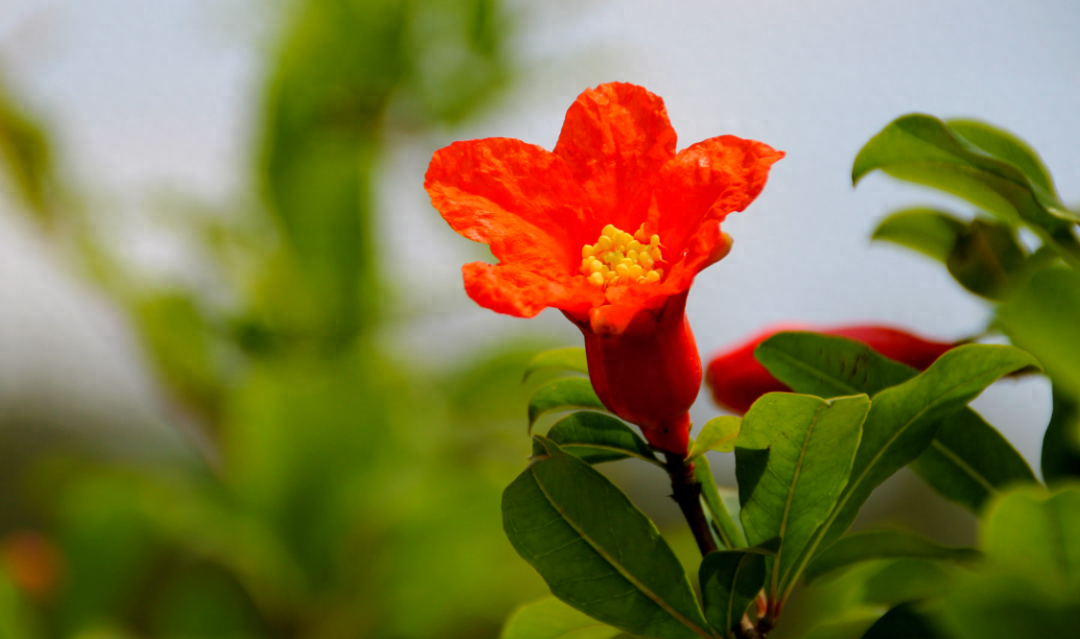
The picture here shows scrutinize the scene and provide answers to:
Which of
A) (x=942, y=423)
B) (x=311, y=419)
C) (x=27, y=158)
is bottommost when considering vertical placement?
(x=942, y=423)

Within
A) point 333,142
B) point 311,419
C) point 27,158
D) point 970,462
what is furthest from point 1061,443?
point 27,158

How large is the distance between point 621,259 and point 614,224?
3 cm

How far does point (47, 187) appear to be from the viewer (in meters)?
1.65

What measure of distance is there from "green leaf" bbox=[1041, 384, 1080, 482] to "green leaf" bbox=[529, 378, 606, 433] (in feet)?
0.75

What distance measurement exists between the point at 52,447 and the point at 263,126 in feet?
4.47

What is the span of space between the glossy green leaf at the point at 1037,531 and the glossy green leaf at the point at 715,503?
0.13 m

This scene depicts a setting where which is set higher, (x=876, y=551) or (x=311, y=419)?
(x=311, y=419)

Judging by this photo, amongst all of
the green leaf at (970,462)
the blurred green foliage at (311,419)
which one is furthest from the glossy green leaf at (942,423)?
the blurred green foliage at (311,419)

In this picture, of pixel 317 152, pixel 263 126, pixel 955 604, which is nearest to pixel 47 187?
pixel 263 126

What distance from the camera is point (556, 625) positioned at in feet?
1.30

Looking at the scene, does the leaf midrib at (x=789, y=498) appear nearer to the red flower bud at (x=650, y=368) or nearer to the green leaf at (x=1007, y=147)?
the red flower bud at (x=650, y=368)

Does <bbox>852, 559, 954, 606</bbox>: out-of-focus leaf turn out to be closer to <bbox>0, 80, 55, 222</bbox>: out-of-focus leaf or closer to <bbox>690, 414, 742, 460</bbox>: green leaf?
<bbox>690, 414, 742, 460</bbox>: green leaf

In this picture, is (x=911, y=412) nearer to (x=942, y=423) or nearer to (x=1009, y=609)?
(x=942, y=423)

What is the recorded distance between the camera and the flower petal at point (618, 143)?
1.10ft
